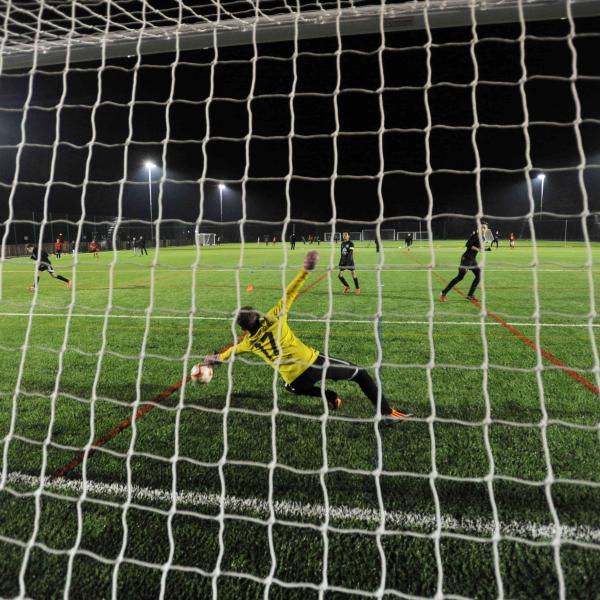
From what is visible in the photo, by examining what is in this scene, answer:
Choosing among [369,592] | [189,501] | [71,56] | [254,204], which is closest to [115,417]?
[189,501]

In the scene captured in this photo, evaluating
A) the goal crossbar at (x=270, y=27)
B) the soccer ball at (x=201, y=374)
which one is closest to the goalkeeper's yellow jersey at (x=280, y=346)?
the soccer ball at (x=201, y=374)

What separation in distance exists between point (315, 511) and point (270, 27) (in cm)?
330

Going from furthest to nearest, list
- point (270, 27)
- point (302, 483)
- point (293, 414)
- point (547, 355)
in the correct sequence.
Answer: point (547, 355) < point (270, 27) < point (302, 483) < point (293, 414)

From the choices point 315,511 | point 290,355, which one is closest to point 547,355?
point 290,355

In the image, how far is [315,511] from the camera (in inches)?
97.6

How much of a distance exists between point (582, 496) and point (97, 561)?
277 cm

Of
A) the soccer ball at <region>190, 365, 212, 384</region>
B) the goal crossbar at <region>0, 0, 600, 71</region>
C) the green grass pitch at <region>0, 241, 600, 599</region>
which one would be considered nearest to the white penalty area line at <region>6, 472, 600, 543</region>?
the green grass pitch at <region>0, 241, 600, 599</region>

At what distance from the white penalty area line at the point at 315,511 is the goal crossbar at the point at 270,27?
3.11m

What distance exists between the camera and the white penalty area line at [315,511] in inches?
89.7

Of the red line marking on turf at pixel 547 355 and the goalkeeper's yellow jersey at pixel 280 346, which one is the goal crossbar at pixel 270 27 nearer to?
the goalkeeper's yellow jersey at pixel 280 346

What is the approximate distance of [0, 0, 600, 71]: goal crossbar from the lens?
2758mm

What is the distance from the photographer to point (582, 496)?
2555 mm

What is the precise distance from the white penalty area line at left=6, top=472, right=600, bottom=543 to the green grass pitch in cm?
1

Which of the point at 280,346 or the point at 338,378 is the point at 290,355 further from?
the point at 338,378
